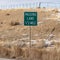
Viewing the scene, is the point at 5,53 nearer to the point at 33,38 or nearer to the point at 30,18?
the point at 30,18

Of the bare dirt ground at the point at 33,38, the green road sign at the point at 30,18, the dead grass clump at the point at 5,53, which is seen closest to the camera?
the bare dirt ground at the point at 33,38

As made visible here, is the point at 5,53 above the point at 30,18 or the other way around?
the other way around

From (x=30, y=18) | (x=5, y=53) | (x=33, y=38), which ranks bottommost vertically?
(x=5, y=53)

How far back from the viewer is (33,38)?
31.6 meters

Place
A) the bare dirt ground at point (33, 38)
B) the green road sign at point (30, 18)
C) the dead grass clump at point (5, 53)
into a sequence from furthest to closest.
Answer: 1. the green road sign at point (30, 18)
2. the dead grass clump at point (5, 53)
3. the bare dirt ground at point (33, 38)

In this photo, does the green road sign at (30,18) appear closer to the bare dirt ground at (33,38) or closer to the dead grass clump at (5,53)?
the bare dirt ground at (33,38)

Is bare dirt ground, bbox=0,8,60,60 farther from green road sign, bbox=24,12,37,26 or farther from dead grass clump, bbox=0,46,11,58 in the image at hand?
green road sign, bbox=24,12,37,26

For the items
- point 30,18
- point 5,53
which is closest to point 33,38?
point 30,18

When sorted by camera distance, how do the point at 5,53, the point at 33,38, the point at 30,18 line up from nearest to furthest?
the point at 5,53
the point at 30,18
the point at 33,38

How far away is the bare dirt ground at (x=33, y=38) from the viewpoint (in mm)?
20984

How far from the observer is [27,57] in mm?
20828

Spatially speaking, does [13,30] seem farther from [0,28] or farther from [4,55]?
[4,55]

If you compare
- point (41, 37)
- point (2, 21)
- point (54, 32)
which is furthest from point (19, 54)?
point (2, 21)

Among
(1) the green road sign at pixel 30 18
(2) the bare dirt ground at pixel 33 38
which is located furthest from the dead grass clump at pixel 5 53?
(1) the green road sign at pixel 30 18
